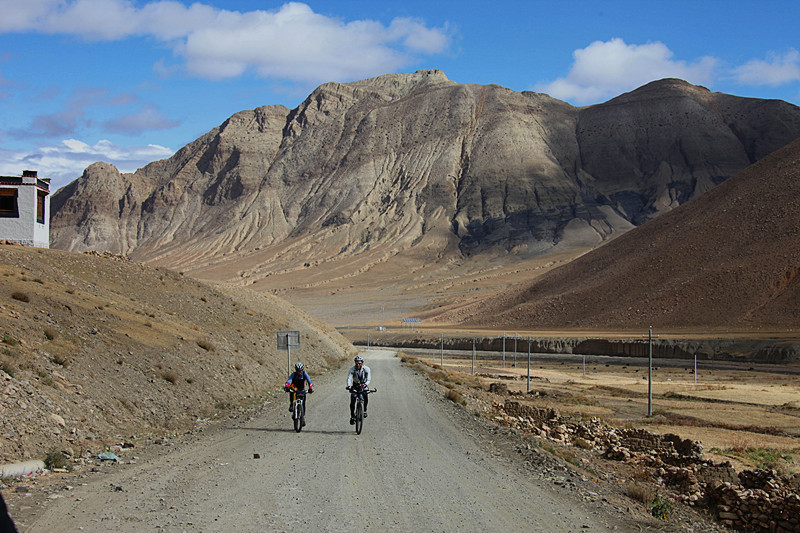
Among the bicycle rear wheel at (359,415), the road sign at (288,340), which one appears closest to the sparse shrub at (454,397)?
the road sign at (288,340)

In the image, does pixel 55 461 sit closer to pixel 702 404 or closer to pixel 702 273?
pixel 702 404

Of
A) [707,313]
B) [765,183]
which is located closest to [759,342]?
[707,313]

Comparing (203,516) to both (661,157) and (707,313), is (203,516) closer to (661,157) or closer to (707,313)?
(707,313)

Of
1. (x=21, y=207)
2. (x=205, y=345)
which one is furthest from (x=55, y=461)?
(x=21, y=207)

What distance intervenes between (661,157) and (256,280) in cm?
9752

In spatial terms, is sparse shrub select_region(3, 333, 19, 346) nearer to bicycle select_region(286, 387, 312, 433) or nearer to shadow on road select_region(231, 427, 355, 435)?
shadow on road select_region(231, 427, 355, 435)

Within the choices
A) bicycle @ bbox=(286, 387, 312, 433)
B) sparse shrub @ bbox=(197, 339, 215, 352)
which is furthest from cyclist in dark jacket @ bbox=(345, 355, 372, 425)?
sparse shrub @ bbox=(197, 339, 215, 352)

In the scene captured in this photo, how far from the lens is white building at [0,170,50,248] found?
35500mm

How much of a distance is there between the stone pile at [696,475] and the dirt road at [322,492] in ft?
8.39

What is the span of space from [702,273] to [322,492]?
75130 millimetres

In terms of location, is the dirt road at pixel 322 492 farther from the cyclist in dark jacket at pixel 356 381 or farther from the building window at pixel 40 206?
the building window at pixel 40 206

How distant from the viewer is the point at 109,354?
1792 cm

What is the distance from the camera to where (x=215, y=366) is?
23.5 m

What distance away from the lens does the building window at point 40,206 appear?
36.2 meters
